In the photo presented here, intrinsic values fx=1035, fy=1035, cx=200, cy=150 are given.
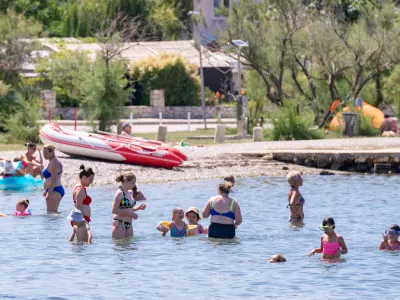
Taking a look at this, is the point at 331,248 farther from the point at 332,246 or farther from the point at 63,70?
the point at 63,70

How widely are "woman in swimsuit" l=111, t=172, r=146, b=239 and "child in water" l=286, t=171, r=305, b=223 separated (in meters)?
3.29

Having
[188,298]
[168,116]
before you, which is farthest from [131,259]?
[168,116]

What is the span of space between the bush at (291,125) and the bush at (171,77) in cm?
1993

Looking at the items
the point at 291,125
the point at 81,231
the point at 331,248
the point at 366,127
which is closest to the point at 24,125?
the point at 291,125

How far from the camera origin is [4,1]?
6134 centimetres

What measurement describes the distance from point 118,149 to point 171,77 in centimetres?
2661

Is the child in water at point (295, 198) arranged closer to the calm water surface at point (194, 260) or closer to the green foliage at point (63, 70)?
the calm water surface at point (194, 260)

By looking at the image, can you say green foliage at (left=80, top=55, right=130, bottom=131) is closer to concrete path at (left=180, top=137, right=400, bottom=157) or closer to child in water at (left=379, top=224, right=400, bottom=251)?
concrete path at (left=180, top=137, right=400, bottom=157)

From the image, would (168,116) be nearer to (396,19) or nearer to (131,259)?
(396,19)

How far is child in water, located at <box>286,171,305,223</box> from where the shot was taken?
1855cm

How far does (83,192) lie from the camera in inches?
662

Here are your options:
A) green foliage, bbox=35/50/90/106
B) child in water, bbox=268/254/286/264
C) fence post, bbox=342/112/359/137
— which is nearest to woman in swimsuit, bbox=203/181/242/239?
child in water, bbox=268/254/286/264

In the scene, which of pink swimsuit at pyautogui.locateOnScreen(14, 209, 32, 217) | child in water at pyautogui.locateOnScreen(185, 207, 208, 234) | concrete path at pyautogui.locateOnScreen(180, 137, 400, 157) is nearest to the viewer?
child in water at pyautogui.locateOnScreen(185, 207, 208, 234)

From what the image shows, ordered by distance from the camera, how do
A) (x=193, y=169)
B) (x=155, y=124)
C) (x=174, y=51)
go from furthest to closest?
(x=174, y=51)
(x=155, y=124)
(x=193, y=169)
